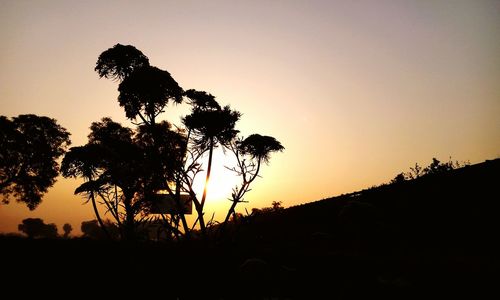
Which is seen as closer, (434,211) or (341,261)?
→ (341,261)

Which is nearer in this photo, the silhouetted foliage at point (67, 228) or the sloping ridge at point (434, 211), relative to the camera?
the sloping ridge at point (434, 211)

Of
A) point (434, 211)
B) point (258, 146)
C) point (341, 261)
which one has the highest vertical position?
point (258, 146)

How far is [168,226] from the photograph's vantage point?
973cm

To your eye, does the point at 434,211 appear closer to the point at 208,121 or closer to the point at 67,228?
the point at 208,121

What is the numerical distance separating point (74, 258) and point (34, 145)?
953 inches

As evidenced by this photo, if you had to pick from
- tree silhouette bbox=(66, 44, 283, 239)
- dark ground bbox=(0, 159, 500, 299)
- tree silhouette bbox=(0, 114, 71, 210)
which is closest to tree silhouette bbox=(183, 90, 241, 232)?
tree silhouette bbox=(66, 44, 283, 239)

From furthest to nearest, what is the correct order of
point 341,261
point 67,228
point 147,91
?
point 67,228
point 147,91
point 341,261

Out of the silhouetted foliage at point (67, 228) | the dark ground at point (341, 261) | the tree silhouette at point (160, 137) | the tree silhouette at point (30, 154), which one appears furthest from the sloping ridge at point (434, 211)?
the silhouetted foliage at point (67, 228)

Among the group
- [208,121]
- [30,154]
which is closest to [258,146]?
[208,121]

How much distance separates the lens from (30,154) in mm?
24156

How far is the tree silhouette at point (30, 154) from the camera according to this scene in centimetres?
2300

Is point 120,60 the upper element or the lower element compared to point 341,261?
upper

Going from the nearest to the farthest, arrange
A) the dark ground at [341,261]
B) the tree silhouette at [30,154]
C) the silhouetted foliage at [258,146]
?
the dark ground at [341,261]
the silhouetted foliage at [258,146]
the tree silhouette at [30,154]

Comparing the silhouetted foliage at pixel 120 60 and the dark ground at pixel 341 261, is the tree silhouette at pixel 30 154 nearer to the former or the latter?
the silhouetted foliage at pixel 120 60
